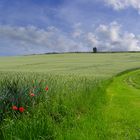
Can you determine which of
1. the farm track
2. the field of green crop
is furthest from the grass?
the field of green crop

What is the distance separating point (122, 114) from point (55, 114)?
3.11 m

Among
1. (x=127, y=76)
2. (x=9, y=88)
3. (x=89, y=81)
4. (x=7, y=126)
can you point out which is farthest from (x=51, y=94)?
(x=127, y=76)

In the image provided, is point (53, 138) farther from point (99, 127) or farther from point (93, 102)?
point (93, 102)

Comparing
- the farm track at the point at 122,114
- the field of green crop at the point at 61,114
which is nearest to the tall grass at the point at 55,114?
the field of green crop at the point at 61,114

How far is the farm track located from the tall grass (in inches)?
13.2

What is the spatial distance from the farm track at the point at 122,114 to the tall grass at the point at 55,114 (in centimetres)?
33

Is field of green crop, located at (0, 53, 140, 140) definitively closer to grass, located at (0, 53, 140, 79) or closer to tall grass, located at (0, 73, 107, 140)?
tall grass, located at (0, 73, 107, 140)

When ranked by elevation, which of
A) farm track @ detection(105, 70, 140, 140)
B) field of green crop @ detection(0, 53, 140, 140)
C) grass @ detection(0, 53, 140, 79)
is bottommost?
farm track @ detection(105, 70, 140, 140)

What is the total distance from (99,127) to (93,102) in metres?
3.64

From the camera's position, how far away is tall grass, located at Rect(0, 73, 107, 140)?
817cm

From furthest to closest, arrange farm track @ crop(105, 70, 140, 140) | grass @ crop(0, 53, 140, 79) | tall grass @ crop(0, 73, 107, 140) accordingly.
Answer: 1. grass @ crop(0, 53, 140, 79)
2. farm track @ crop(105, 70, 140, 140)
3. tall grass @ crop(0, 73, 107, 140)

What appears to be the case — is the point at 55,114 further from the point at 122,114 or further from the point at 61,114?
the point at 122,114

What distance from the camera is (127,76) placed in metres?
26.6

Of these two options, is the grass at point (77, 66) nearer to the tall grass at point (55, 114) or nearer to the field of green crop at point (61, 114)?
the field of green crop at point (61, 114)
